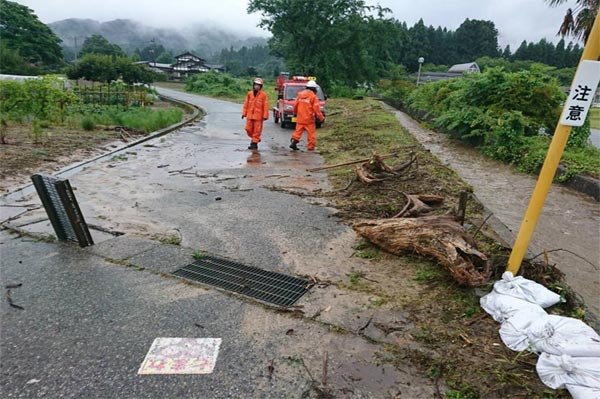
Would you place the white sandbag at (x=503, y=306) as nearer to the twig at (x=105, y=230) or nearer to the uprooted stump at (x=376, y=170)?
the uprooted stump at (x=376, y=170)

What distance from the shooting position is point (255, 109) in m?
11.0

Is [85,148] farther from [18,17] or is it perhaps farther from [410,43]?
[410,43]

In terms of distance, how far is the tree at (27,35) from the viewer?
2021 inches

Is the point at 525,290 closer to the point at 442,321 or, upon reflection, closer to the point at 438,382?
the point at 442,321

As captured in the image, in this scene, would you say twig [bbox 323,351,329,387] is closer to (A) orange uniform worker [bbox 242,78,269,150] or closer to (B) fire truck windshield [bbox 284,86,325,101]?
(A) orange uniform worker [bbox 242,78,269,150]

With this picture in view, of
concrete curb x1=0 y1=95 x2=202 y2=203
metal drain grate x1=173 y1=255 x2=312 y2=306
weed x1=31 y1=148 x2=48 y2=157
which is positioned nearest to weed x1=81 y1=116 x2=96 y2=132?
concrete curb x1=0 y1=95 x2=202 y2=203

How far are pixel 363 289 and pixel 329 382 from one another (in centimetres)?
122

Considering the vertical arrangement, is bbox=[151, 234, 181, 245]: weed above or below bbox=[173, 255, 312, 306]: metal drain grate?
below

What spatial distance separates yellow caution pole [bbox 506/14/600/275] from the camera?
9.23ft

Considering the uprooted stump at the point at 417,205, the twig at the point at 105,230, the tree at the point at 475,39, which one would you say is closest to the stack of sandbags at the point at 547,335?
the uprooted stump at the point at 417,205

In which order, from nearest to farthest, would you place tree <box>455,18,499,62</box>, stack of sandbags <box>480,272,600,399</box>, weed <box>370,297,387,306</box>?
stack of sandbags <box>480,272,600,399</box> → weed <box>370,297,387,306</box> → tree <box>455,18,499,62</box>

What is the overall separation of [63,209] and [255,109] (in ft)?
23.9

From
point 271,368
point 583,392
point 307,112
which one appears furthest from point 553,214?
point 307,112

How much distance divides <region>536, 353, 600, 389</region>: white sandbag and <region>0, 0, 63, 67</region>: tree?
62.6m
